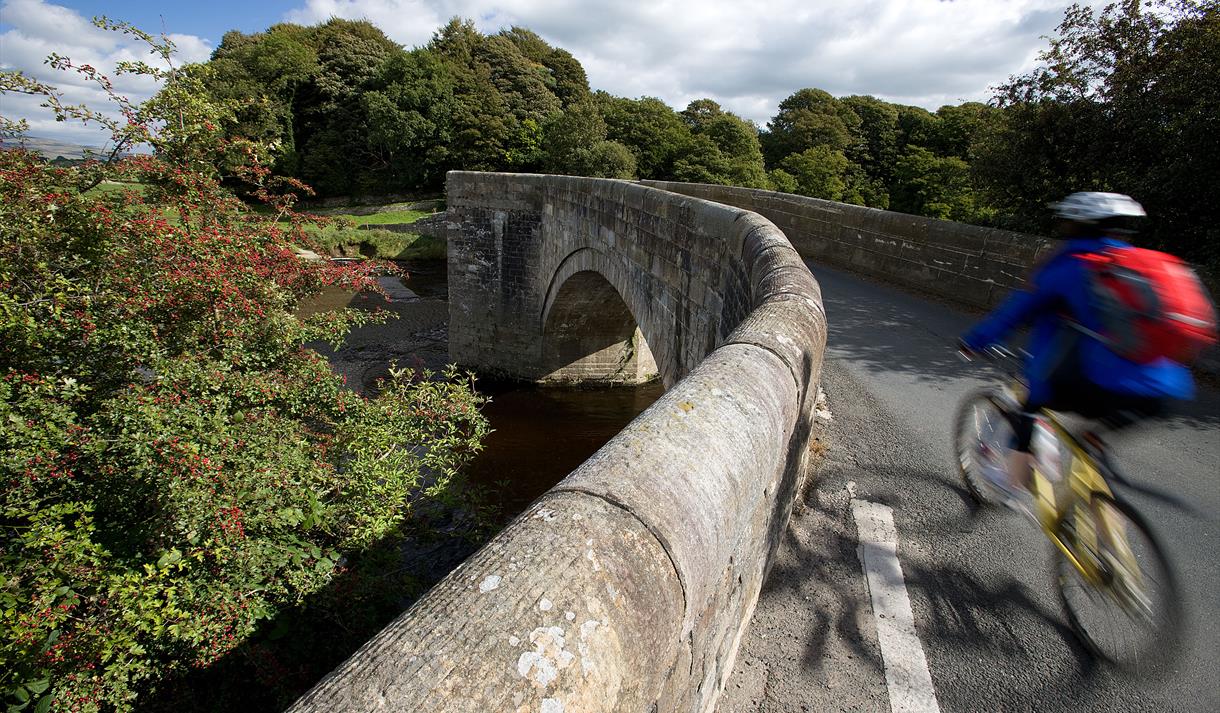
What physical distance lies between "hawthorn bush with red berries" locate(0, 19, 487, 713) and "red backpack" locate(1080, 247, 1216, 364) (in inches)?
183

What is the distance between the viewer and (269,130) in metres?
36.9

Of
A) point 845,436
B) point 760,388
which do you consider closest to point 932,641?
point 760,388

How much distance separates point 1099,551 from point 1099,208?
1402 mm

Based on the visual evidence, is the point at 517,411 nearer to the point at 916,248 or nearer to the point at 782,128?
the point at 916,248

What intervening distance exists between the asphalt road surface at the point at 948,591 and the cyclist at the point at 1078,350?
52 cm

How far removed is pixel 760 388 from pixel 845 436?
8.96 ft

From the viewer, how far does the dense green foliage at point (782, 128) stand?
7.32 m

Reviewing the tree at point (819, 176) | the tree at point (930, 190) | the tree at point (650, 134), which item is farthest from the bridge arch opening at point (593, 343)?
the tree at point (650, 134)

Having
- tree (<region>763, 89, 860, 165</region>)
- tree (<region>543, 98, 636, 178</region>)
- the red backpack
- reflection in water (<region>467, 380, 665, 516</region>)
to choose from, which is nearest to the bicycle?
the red backpack

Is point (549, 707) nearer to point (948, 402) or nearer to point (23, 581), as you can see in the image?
point (23, 581)

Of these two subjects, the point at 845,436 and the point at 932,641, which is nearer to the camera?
the point at 932,641

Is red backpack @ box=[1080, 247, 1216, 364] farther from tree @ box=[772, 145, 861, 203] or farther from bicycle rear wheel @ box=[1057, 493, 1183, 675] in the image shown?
tree @ box=[772, 145, 861, 203]

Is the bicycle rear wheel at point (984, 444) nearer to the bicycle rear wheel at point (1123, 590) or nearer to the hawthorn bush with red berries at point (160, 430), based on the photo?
the bicycle rear wheel at point (1123, 590)

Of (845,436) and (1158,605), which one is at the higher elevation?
(1158,605)
